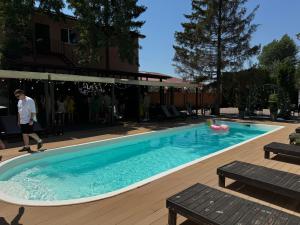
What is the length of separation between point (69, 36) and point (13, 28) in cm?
407

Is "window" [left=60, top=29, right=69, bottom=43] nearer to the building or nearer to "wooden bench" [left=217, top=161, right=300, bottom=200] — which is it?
the building

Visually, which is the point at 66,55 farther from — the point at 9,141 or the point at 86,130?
the point at 9,141

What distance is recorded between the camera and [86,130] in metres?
11.2

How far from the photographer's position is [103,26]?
15.0 metres

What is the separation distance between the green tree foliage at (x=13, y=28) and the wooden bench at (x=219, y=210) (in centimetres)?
1216

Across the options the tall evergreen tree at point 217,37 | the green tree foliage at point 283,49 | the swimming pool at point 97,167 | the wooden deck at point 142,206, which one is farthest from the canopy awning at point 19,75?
the green tree foliage at point 283,49

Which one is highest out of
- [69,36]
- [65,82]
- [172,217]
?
[69,36]

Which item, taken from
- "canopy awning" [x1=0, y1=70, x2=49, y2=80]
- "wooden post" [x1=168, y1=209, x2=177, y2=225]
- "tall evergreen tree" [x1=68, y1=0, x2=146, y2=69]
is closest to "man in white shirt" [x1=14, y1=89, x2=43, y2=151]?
"canopy awning" [x1=0, y1=70, x2=49, y2=80]

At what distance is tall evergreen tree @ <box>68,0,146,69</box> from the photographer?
14.5 m

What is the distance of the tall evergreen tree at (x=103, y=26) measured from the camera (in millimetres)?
14492

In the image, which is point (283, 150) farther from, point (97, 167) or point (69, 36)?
point (69, 36)

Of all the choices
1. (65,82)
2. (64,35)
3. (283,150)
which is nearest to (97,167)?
(283,150)

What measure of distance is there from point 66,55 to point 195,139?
10.1 meters

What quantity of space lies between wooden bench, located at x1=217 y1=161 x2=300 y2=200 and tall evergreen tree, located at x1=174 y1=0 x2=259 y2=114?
15096mm
